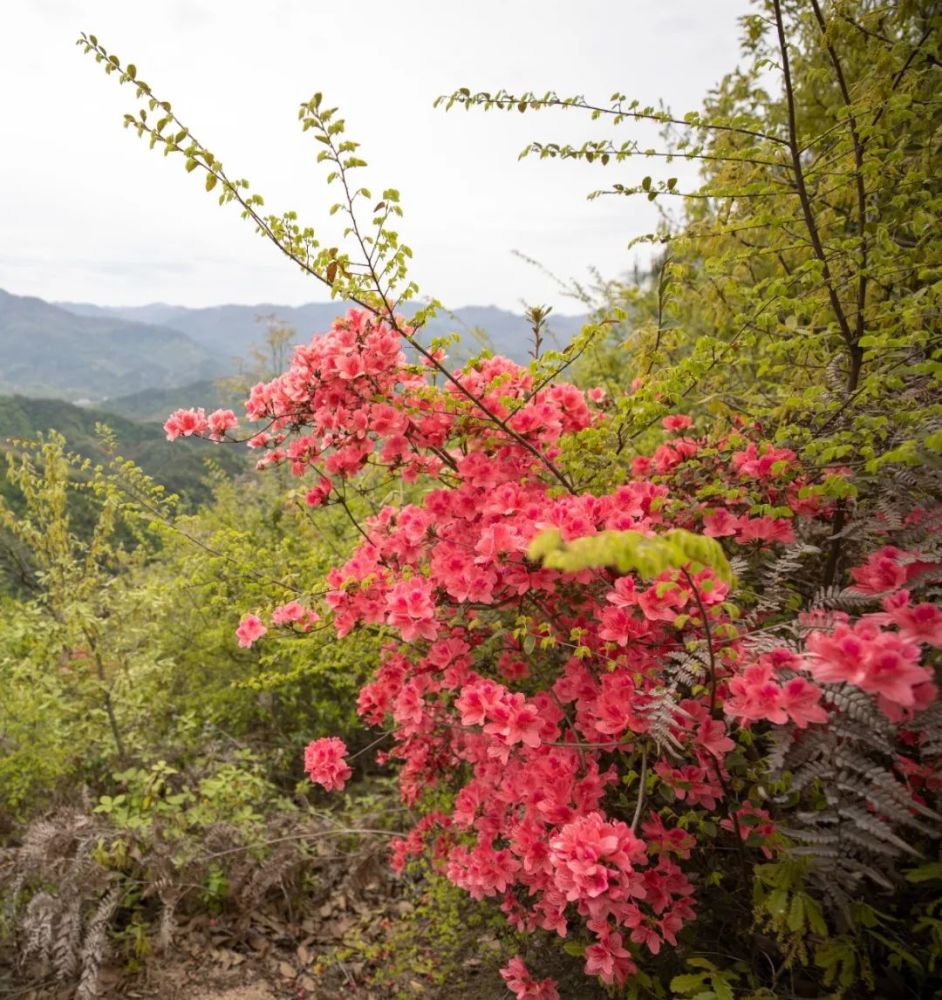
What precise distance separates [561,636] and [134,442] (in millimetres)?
52701

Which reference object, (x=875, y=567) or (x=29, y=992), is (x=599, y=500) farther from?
(x=29, y=992)

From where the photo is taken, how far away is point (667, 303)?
224 centimetres

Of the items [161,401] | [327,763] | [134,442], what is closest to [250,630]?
[327,763]

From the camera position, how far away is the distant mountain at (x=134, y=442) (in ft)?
101

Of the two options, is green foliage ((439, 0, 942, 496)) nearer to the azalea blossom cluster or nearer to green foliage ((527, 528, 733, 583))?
the azalea blossom cluster

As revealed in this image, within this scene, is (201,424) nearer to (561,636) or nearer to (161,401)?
(561,636)

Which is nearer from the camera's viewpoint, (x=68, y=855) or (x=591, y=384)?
(x=68, y=855)

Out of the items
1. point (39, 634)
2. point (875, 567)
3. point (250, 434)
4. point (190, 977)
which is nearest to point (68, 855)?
point (190, 977)

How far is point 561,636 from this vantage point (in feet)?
6.27

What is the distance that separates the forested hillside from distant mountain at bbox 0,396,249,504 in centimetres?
2532

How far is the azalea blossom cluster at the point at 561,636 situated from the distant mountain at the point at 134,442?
26.2 m

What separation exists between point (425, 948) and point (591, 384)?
12.8 ft

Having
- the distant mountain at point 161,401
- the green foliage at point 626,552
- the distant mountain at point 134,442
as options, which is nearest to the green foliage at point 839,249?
the green foliage at point 626,552

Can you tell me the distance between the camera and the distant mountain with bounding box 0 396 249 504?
101ft
